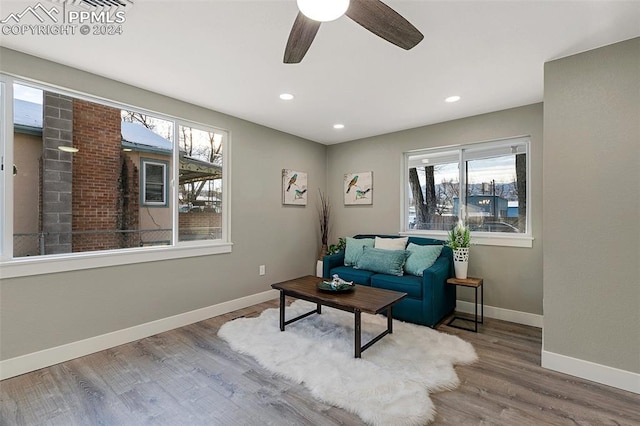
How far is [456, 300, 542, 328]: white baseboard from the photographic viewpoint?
10.5 ft

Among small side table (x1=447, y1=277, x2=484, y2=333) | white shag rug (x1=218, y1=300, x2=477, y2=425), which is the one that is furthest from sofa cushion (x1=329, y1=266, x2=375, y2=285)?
small side table (x1=447, y1=277, x2=484, y2=333)

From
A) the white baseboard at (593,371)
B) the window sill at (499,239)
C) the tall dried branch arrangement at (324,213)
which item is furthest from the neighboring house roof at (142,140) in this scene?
the white baseboard at (593,371)

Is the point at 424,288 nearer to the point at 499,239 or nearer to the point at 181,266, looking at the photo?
the point at 499,239

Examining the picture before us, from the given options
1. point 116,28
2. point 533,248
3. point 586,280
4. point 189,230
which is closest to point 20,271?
point 189,230

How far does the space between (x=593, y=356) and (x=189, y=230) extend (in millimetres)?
3894

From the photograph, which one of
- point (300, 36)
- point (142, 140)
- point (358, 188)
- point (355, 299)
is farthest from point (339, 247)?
point (300, 36)

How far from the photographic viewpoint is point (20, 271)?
2227mm

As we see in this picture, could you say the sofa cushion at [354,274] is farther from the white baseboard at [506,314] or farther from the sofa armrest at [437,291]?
the white baseboard at [506,314]

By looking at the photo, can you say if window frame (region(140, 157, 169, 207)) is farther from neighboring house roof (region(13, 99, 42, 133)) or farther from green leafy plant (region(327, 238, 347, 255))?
green leafy plant (region(327, 238, 347, 255))

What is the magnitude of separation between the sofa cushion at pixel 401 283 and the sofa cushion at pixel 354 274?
9 centimetres

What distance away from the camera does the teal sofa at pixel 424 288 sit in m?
3.07

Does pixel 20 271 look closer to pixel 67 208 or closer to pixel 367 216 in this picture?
pixel 67 208

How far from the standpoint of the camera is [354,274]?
143 inches

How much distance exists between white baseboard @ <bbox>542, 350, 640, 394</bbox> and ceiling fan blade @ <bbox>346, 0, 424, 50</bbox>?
8.51ft
